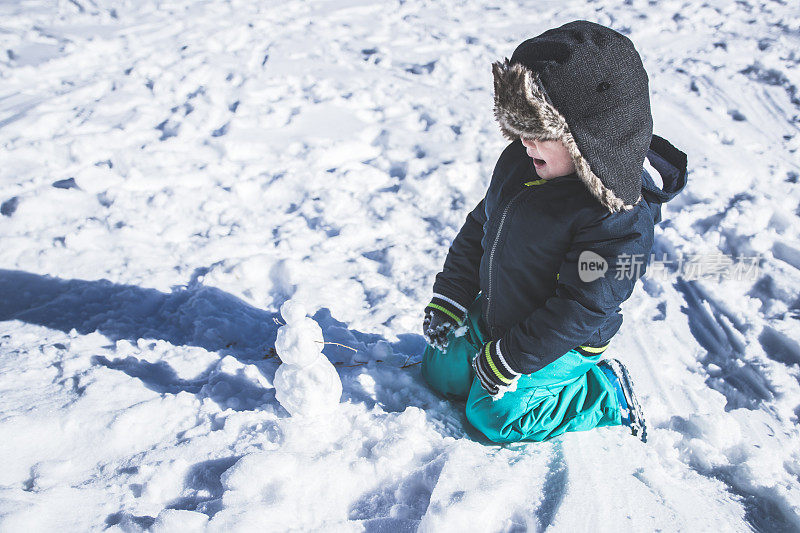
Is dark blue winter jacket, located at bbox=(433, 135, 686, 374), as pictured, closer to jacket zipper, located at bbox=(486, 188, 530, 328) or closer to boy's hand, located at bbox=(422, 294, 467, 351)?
jacket zipper, located at bbox=(486, 188, 530, 328)

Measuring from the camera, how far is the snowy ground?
4.55ft

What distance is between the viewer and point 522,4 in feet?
17.5

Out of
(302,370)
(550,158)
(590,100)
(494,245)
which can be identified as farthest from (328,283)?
(590,100)

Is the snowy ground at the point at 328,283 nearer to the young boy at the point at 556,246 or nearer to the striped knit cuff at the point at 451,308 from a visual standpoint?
the young boy at the point at 556,246

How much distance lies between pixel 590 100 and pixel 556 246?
0.41 m

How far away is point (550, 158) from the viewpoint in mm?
1290

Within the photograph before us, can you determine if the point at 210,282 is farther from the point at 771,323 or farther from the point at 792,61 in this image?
the point at 792,61

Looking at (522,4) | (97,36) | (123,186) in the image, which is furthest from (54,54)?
(522,4)

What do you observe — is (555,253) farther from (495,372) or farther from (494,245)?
(495,372)

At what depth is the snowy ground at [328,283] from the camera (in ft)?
4.55

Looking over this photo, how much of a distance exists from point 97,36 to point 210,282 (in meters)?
3.60

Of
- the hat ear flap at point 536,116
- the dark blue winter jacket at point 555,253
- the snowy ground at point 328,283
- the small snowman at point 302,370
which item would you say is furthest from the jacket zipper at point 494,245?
the small snowman at point 302,370

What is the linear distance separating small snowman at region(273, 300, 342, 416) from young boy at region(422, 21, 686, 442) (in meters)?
0.42

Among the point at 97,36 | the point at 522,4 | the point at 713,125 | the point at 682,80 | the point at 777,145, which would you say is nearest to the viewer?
the point at 777,145
